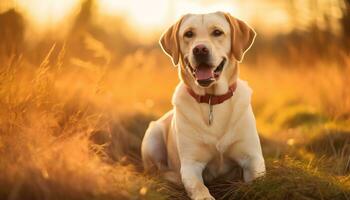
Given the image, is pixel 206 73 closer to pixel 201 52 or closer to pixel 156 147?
pixel 201 52

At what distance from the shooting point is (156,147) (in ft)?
21.3

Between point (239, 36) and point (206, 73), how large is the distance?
0.52m

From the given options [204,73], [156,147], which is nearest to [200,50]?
[204,73]

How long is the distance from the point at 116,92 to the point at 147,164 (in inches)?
98.3

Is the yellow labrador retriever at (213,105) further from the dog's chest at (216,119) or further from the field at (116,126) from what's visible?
the field at (116,126)

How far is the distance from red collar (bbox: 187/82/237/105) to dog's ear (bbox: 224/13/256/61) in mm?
266

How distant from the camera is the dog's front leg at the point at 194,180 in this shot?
5110mm

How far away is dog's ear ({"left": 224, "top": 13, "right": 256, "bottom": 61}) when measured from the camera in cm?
550

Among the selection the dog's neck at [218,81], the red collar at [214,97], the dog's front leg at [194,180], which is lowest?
the dog's front leg at [194,180]

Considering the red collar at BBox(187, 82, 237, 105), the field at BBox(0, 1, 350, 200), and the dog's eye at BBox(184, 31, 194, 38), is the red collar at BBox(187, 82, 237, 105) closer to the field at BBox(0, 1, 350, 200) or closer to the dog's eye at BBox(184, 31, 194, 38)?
the dog's eye at BBox(184, 31, 194, 38)

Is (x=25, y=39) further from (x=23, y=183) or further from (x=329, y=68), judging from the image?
(x=329, y=68)

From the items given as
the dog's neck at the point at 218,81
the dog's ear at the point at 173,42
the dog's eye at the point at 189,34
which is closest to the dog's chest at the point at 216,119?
the dog's neck at the point at 218,81

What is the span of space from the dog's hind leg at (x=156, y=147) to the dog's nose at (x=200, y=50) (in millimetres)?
1388

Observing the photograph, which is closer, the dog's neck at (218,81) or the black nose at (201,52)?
the black nose at (201,52)
